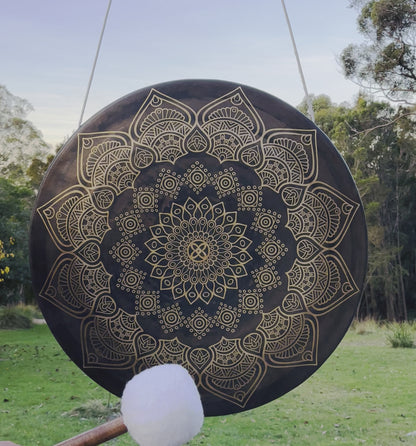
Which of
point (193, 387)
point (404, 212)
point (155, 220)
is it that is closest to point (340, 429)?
point (155, 220)

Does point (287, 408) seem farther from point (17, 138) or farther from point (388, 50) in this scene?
point (17, 138)

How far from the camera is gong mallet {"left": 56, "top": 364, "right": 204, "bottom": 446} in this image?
3.79 ft

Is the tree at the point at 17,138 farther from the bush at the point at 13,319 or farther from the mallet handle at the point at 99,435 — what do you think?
the mallet handle at the point at 99,435

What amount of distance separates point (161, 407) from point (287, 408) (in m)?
4.18

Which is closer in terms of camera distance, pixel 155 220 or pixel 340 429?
pixel 155 220

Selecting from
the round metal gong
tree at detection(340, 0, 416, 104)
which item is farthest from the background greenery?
the round metal gong

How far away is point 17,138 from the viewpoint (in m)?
16.1

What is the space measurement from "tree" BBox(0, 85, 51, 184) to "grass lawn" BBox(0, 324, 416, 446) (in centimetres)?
953

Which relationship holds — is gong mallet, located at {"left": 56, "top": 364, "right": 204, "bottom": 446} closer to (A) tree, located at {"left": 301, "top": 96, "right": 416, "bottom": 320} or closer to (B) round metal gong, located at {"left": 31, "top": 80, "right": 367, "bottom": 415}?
(B) round metal gong, located at {"left": 31, "top": 80, "right": 367, "bottom": 415}

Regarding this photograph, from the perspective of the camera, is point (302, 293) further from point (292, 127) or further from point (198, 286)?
point (292, 127)

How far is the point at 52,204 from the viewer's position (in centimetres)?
188

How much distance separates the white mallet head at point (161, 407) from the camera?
1154 mm

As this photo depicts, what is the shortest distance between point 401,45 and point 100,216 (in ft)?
30.9

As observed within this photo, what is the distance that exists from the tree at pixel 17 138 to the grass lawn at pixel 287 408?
9533 millimetres
